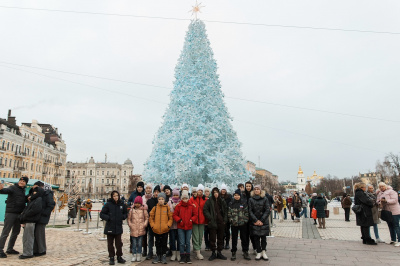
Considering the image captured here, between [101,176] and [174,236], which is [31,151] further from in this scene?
[174,236]

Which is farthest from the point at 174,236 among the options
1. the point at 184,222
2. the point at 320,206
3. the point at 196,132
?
the point at 320,206

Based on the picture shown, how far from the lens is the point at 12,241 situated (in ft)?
25.2

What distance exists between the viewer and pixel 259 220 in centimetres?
727

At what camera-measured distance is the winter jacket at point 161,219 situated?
277 inches

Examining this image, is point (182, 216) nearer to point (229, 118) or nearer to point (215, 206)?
point (215, 206)

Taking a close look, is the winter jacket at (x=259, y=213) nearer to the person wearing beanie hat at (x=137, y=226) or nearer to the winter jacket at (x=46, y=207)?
the person wearing beanie hat at (x=137, y=226)

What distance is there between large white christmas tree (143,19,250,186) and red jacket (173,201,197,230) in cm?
416

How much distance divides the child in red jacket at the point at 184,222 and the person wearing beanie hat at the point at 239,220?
1.06 meters

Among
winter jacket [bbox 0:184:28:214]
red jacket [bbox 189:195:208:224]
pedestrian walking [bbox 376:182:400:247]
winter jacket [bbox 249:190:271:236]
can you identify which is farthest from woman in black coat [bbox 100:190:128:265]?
pedestrian walking [bbox 376:182:400:247]

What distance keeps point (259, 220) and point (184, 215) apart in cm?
194

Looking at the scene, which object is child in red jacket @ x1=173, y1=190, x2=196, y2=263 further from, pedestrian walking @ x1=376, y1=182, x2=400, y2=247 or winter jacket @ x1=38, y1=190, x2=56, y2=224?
pedestrian walking @ x1=376, y1=182, x2=400, y2=247

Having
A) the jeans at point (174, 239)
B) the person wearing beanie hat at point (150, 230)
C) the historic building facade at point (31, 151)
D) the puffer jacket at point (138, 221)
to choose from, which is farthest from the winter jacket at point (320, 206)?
the historic building facade at point (31, 151)

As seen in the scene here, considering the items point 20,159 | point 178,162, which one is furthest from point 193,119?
point 20,159

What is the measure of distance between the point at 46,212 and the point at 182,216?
3.77 meters
